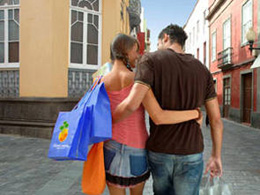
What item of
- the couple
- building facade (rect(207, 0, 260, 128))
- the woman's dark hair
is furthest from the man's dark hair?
building facade (rect(207, 0, 260, 128))

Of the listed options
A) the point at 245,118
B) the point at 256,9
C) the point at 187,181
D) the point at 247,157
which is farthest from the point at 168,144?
the point at 245,118

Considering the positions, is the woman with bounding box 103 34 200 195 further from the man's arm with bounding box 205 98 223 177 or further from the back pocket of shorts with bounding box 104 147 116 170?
the man's arm with bounding box 205 98 223 177

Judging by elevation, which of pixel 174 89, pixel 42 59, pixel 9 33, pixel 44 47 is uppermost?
pixel 9 33

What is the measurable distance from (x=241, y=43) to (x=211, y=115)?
13922 millimetres

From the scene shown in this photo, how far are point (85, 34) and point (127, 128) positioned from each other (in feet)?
26.0

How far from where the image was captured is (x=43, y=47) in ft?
26.1

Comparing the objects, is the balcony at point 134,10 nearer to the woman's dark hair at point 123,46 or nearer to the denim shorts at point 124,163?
the woman's dark hair at point 123,46

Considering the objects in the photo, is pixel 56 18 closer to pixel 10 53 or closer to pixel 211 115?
pixel 10 53

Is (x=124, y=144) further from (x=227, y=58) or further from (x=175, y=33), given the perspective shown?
(x=227, y=58)

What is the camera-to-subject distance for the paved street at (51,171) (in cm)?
355

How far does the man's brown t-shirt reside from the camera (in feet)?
4.93

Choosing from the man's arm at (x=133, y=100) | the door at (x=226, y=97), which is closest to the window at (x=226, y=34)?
the door at (x=226, y=97)


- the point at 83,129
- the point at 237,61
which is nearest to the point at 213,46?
the point at 237,61

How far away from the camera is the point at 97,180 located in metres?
1.61
